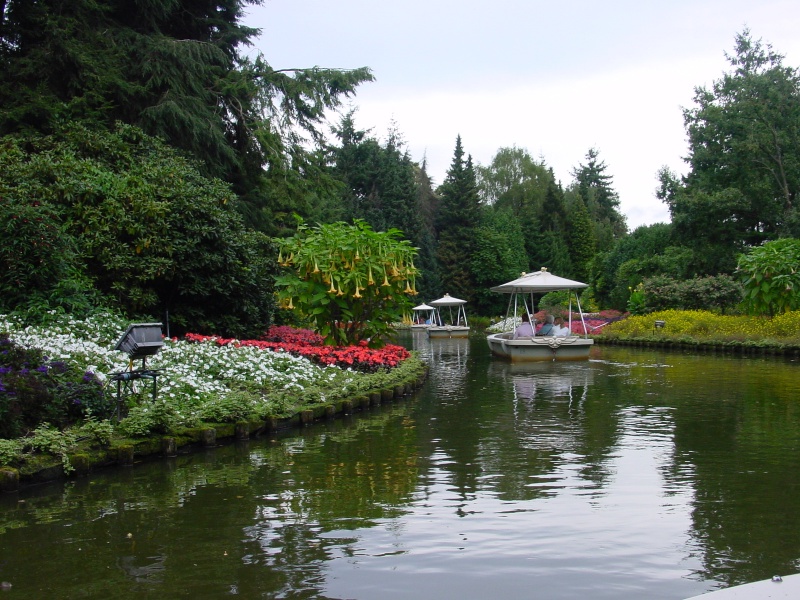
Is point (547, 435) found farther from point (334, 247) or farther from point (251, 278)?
point (251, 278)

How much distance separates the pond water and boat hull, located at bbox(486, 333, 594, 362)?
38.1 feet

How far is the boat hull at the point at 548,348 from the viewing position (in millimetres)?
22609

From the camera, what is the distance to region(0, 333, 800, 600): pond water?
180 inches

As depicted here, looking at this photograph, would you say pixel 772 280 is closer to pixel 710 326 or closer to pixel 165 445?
pixel 710 326

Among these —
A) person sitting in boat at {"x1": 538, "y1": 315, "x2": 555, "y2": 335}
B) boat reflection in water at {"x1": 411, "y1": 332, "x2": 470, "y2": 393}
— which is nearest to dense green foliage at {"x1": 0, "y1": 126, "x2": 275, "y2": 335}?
boat reflection in water at {"x1": 411, "y1": 332, "x2": 470, "y2": 393}

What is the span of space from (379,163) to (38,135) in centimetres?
5279

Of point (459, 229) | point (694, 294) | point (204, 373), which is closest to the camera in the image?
point (204, 373)

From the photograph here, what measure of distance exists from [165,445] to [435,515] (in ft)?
12.3

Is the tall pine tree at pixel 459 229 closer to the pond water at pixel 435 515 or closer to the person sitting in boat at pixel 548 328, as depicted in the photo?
the person sitting in boat at pixel 548 328

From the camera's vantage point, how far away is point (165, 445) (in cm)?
834

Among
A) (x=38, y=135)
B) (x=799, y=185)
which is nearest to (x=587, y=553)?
(x=38, y=135)

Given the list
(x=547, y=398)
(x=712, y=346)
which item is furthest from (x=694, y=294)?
(x=547, y=398)

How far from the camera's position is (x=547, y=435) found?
382 inches

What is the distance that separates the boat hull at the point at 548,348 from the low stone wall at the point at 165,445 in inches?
451
